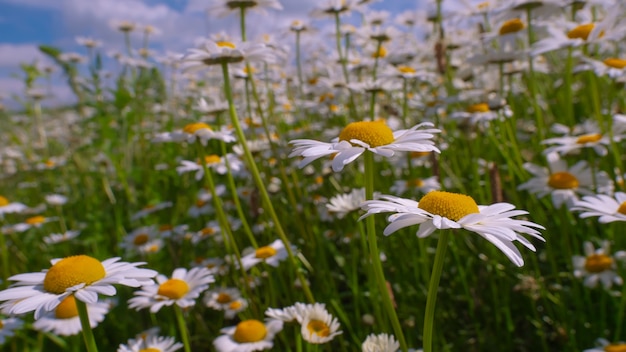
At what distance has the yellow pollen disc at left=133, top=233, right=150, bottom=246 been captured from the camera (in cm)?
321

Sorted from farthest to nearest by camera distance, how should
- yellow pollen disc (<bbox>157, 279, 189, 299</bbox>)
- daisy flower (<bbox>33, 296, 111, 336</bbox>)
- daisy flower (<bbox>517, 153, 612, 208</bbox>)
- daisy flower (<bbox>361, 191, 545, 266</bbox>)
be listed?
daisy flower (<bbox>517, 153, 612, 208</bbox>) < daisy flower (<bbox>33, 296, 111, 336</bbox>) < yellow pollen disc (<bbox>157, 279, 189, 299</bbox>) < daisy flower (<bbox>361, 191, 545, 266</bbox>)

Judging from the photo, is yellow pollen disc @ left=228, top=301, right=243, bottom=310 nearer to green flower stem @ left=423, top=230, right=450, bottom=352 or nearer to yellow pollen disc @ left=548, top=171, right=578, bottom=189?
green flower stem @ left=423, top=230, right=450, bottom=352

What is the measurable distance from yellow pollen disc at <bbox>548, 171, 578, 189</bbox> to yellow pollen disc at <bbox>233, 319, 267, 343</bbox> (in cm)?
152

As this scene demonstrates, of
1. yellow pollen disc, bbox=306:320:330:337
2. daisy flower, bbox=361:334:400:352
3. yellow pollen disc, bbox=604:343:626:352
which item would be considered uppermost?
daisy flower, bbox=361:334:400:352

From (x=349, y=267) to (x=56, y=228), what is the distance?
332 cm

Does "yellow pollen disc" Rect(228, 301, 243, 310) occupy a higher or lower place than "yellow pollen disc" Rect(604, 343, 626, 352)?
lower

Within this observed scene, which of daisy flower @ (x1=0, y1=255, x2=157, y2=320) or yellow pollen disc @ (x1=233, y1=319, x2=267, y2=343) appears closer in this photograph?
daisy flower @ (x1=0, y1=255, x2=157, y2=320)

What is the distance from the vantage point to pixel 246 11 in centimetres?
286

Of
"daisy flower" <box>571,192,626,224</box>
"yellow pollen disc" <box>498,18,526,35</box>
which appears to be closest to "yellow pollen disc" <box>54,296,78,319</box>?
"daisy flower" <box>571,192,626,224</box>

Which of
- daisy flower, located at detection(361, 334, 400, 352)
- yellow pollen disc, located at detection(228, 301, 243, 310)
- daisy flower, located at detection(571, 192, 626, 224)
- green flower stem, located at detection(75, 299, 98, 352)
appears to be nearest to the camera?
green flower stem, located at detection(75, 299, 98, 352)

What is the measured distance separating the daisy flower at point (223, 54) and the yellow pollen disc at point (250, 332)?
1.05 m

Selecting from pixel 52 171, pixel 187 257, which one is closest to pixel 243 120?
pixel 187 257

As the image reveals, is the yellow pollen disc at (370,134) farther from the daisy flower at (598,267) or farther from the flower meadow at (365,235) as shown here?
the daisy flower at (598,267)

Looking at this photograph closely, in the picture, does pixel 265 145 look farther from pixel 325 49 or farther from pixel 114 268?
pixel 325 49
